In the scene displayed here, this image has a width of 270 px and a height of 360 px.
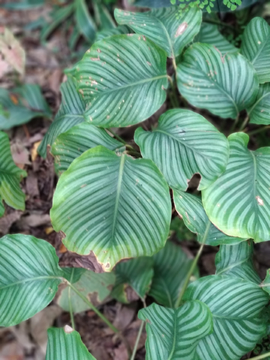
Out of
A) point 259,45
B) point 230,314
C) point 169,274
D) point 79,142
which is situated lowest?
point 169,274

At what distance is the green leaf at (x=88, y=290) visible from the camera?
1438 mm

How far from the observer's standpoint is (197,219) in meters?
1.20

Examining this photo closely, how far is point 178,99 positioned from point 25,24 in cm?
145

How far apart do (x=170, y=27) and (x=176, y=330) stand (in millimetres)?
1106

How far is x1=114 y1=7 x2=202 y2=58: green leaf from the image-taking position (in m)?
1.30

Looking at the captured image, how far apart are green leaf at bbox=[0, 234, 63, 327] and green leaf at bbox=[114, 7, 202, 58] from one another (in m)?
0.88

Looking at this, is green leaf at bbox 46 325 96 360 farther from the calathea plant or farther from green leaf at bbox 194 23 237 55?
green leaf at bbox 194 23 237 55

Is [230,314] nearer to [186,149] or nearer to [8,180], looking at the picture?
[186,149]

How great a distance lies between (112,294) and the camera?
4.89 ft

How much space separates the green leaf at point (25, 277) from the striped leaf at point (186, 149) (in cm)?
50

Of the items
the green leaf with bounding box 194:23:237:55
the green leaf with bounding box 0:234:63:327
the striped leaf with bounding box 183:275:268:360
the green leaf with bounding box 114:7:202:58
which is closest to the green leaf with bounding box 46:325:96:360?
the green leaf with bounding box 0:234:63:327

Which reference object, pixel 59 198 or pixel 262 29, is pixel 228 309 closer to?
pixel 59 198

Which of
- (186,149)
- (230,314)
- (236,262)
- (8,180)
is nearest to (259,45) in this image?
(186,149)

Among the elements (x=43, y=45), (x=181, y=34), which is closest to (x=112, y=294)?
(x=181, y=34)
